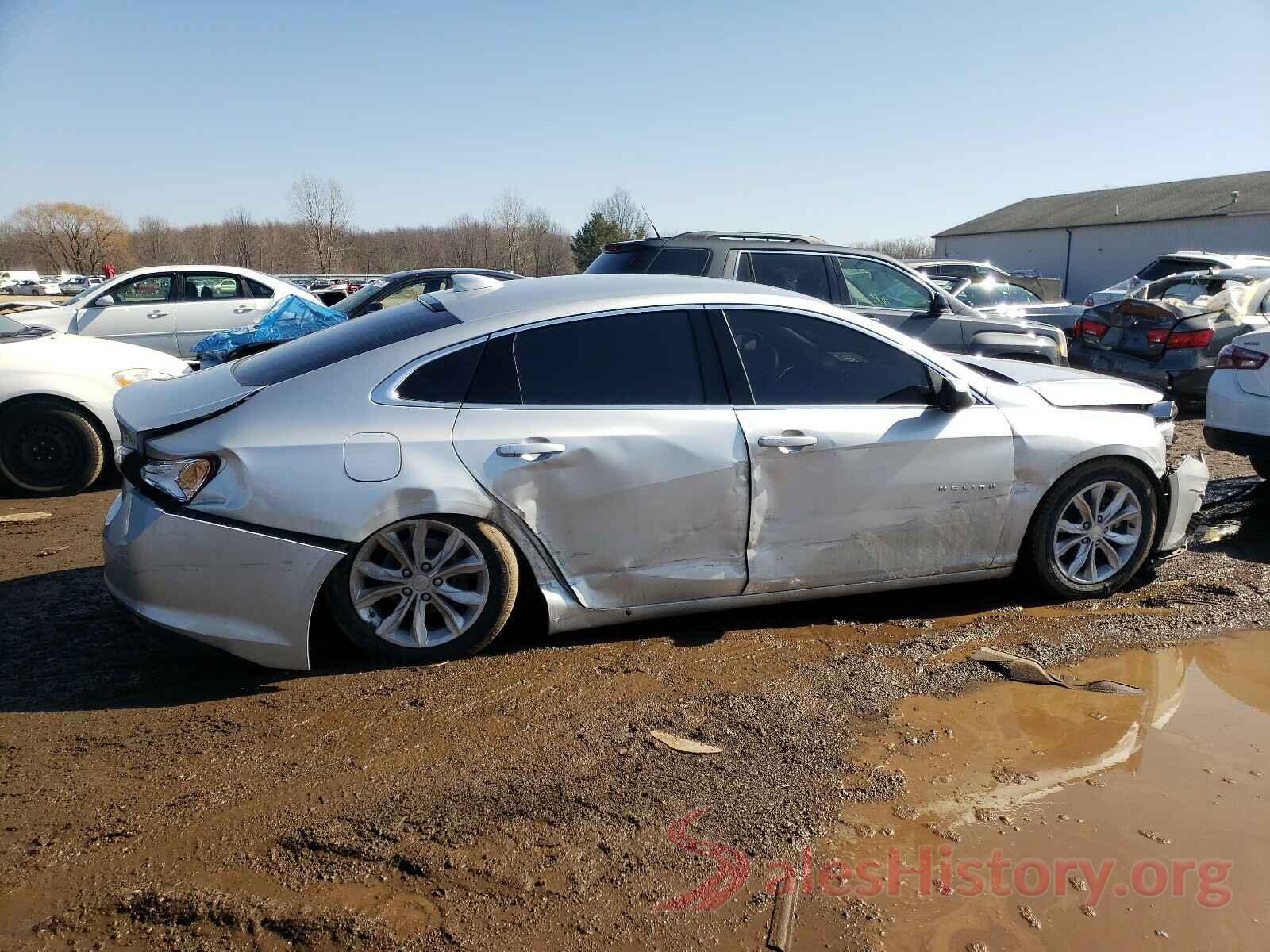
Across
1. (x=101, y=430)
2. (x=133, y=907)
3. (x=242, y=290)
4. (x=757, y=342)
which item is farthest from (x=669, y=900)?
(x=242, y=290)

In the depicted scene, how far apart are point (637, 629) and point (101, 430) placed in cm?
482

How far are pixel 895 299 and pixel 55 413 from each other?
6871mm

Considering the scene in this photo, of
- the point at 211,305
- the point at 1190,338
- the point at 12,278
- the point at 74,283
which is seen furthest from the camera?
the point at 12,278

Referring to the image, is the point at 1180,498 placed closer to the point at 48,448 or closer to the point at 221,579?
the point at 221,579

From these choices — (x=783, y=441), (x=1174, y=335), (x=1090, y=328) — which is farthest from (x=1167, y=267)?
(x=783, y=441)

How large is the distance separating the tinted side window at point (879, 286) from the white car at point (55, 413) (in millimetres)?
5812

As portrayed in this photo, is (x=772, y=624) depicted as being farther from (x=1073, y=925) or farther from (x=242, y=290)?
(x=242, y=290)

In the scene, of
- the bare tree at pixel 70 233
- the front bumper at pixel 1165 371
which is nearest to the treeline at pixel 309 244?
the bare tree at pixel 70 233

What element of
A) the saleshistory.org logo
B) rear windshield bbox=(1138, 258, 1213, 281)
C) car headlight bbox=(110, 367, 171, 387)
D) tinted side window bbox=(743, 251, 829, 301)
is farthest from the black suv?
rear windshield bbox=(1138, 258, 1213, 281)

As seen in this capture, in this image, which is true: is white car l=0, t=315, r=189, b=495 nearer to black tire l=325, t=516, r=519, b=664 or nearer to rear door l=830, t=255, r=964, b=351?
black tire l=325, t=516, r=519, b=664

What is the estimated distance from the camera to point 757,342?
4156mm

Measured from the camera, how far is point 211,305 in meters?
11.6

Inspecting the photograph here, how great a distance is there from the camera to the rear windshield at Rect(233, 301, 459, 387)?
387 cm

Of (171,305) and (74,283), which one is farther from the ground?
(74,283)
